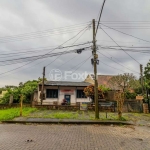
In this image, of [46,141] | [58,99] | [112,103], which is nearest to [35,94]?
[58,99]

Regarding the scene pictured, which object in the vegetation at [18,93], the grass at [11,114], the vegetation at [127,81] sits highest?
the vegetation at [127,81]

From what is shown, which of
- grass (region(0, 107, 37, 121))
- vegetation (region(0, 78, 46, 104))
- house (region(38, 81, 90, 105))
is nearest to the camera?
grass (region(0, 107, 37, 121))

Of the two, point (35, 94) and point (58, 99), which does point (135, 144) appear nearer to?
point (58, 99)

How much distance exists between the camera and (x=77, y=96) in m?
29.6

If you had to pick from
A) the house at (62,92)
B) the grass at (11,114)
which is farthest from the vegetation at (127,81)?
the grass at (11,114)

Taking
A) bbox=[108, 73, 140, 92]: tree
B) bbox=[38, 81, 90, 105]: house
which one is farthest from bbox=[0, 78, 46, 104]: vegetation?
bbox=[108, 73, 140, 92]: tree

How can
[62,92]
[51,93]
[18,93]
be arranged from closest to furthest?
1. [18,93]
2. [51,93]
3. [62,92]

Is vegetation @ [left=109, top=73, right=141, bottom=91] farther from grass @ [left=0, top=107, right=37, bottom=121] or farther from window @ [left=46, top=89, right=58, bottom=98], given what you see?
grass @ [left=0, top=107, right=37, bottom=121]

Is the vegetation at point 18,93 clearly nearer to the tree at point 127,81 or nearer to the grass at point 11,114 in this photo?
the grass at point 11,114

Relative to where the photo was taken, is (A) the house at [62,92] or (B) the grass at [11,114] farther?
(A) the house at [62,92]

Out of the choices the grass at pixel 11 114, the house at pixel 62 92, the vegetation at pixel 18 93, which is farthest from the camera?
the house at pixel 62 92

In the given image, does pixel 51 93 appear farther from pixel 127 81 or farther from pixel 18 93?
pixel 127 81

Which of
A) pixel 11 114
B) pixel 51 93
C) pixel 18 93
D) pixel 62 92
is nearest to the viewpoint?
pixel 11 114

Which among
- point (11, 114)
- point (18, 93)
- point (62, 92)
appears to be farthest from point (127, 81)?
point (11, 114)
